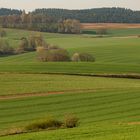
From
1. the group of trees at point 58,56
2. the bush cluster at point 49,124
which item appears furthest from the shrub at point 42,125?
the group of trees at point 58,56

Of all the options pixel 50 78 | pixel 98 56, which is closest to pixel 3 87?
pixel 50 78

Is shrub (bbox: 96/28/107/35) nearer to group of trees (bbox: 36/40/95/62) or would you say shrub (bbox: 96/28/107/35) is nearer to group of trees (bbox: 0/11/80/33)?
group of trees (bbox: 0/11/80/33)

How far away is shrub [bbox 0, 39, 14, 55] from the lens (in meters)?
89.0

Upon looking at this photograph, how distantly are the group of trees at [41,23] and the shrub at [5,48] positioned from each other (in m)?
43.9

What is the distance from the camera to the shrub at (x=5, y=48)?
292 feet

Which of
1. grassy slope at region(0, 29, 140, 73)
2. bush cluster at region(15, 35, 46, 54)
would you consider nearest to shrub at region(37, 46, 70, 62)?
grassy slope at region(0, 29, 140, 73)

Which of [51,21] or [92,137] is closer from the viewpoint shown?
[92,137]

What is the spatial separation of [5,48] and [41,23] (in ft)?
176

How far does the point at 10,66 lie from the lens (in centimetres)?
5372

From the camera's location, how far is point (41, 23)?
5655 inches

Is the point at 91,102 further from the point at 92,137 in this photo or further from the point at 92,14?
the point at 92,14

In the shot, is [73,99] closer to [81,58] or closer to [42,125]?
[42,125]

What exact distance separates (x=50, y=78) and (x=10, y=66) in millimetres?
11250

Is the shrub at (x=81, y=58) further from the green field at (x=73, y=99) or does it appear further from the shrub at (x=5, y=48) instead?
the shrub at (x=5, y=48)
